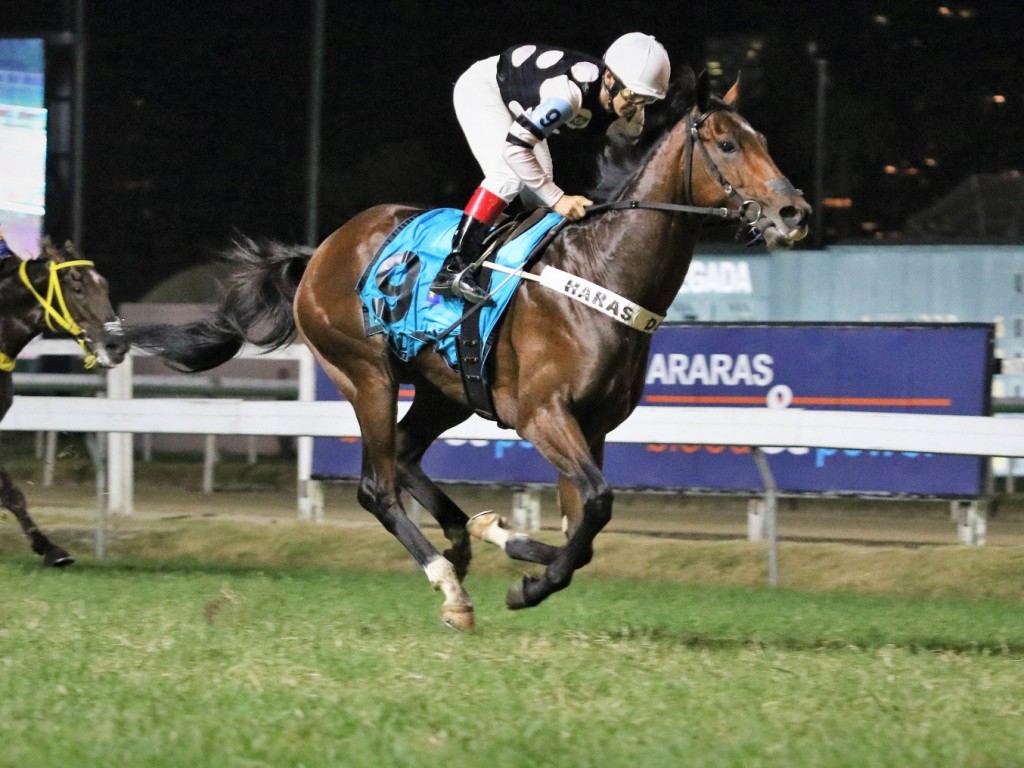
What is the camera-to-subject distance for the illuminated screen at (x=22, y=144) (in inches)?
518

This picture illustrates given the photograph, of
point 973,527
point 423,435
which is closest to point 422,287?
point 423,435

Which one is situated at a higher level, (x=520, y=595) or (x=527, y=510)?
(x=520, y=595)

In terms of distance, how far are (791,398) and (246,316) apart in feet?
12.6

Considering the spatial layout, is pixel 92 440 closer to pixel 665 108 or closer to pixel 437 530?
pixel 437 530

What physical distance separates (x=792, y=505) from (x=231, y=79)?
904cm

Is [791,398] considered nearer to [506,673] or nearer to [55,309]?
[55,309]

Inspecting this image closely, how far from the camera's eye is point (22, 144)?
13.3 meters

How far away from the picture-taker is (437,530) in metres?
9.92

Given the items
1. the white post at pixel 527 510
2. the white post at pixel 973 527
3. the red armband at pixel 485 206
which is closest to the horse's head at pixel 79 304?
the white post at pixel 527 510

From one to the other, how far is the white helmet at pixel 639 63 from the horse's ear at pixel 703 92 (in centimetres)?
14

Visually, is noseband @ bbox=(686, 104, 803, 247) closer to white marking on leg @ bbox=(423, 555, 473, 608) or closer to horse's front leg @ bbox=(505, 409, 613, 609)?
horse's front leg @ bbox=(505, 409, 613, 609)

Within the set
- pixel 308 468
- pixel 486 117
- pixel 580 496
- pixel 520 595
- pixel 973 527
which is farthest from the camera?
pixel 308 468

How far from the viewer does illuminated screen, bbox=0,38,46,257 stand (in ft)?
43.2

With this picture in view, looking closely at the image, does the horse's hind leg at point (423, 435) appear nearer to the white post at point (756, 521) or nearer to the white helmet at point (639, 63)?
the white helmet at point (639, 63)
